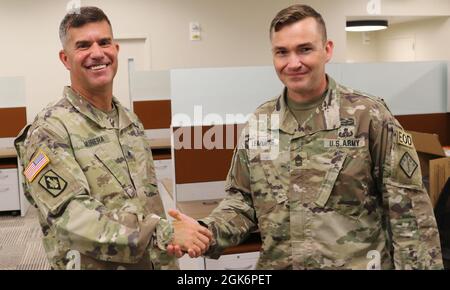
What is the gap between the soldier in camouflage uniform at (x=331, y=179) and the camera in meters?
1.17

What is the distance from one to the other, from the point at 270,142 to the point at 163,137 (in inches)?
142

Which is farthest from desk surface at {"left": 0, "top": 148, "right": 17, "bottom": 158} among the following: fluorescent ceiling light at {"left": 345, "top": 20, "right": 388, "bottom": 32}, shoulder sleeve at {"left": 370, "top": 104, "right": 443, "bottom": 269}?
fluorescent ceiling light at {"left": 345, "top": 20, "right": 388, "bottom": 32}

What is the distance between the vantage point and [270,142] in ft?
4.23

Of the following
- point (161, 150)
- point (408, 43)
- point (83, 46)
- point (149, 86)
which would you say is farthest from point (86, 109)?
point (408, 43)

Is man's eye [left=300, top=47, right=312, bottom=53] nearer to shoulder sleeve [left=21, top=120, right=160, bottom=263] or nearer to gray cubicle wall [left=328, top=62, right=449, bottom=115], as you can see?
shoulder sleeve [left=21, top=120, right=160, bottom=263]

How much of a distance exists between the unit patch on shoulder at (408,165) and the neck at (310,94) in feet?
0.86

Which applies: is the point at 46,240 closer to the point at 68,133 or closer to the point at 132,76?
the point at 68,133

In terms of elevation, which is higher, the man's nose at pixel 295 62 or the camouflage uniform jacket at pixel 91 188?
the man's nose at pixel 295 62

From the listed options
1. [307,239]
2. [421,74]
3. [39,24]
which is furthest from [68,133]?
[39,24]

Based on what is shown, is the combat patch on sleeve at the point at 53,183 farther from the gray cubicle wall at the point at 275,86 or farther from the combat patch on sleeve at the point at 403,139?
the gray cubicle wall at the point at 275,86

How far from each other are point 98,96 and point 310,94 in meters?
0.61

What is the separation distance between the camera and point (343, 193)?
1.20m

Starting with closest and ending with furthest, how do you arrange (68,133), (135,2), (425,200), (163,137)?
1. (425,200)
2. (68,133)
3. (163,137)
4. (135,2)

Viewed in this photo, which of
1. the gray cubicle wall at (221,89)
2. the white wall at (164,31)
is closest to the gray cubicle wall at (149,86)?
the white wall at (164,31)
